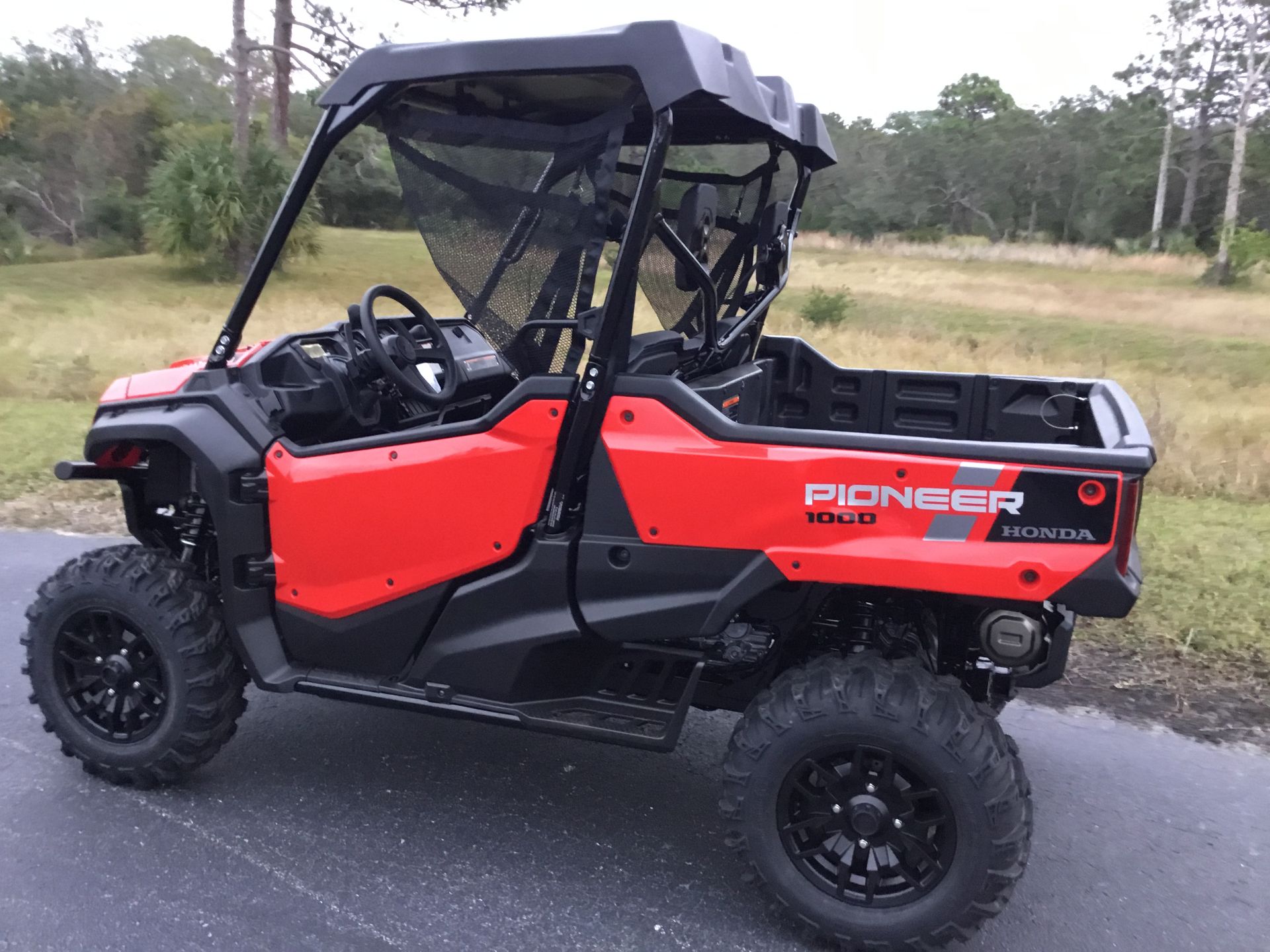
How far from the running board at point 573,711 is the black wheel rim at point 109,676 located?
66 centimetres

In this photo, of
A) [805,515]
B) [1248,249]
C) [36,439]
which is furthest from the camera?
[1248,249]

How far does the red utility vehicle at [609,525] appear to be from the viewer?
258 centimetres

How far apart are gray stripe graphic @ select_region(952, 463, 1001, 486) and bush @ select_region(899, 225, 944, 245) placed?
33.0 metres

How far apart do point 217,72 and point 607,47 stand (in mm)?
57638

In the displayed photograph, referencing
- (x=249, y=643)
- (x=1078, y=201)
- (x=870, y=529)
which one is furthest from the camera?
(x=1078, y=201)

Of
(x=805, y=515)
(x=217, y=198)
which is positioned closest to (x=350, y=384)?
(x=805, y=515)

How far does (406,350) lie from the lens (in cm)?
354

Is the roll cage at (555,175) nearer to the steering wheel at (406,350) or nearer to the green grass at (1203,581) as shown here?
the steering wheel at (406,350)

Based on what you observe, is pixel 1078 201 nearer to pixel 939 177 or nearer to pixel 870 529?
pixel 939 177

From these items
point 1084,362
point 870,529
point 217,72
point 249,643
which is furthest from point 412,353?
point 217,72

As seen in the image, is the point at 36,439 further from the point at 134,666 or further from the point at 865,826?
the point at 865,826

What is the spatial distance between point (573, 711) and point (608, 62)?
1.74 m

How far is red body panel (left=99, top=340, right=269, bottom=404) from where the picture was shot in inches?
130

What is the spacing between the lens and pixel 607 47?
2.63m
